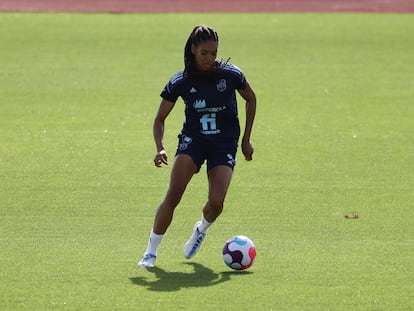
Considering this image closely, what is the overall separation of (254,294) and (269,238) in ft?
6.47

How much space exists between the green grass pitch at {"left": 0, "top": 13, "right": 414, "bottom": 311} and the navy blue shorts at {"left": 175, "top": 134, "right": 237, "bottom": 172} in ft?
3.45

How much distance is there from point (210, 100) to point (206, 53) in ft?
1.80

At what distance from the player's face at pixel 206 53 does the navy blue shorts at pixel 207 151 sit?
2.56 feet

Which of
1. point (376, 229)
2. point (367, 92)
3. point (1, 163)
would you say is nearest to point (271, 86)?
point (367, 92)

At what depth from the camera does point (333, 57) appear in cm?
2295

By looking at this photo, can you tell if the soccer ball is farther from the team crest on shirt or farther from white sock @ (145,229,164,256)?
the team crest on shirt

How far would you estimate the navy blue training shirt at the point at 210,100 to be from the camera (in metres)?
10.0

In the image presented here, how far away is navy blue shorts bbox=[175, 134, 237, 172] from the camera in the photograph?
1009 centimetres

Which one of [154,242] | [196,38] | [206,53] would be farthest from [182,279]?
[196,38]

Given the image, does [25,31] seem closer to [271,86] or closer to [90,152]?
[271,86]

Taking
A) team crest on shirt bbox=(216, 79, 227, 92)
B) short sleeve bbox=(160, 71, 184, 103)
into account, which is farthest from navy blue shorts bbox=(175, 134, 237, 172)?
team crest on shirt bbox=(216, 79, 227, 92)

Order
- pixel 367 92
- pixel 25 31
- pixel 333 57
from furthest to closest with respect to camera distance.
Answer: pixel 25 31 < pixel 333 57 < pixel 367 92

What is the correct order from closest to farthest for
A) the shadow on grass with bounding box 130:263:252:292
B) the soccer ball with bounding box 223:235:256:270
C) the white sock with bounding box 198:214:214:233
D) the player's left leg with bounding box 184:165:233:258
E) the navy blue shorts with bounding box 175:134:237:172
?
the shadow on grass with bounding box 130:263:252:292, the soccer ball with bounding box 223:235:256:270, the player's left leg with bounding box 184:165:233:258, the navy blue shorts with bounding box 175:134:237:172, the white sock with bounding box 198:214:214:233

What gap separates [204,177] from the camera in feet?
46.3
